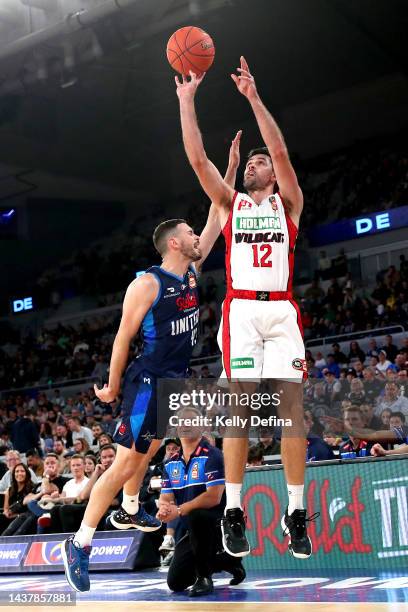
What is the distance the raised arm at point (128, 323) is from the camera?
608 centimetres

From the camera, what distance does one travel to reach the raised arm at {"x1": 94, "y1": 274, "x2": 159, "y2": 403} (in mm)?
6078

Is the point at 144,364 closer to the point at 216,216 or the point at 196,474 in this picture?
the point at 216,216

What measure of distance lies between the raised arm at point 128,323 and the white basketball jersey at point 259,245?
2.15 feet

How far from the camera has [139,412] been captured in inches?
242

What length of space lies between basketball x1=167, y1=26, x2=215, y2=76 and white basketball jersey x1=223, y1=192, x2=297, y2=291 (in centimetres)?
108

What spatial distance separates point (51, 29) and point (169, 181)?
47.9ft

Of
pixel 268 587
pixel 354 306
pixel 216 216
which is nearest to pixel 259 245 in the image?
pixel 216 216

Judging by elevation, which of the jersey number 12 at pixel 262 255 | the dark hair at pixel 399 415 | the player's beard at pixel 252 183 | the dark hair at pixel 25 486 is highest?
the player's beard at pixel 252 183

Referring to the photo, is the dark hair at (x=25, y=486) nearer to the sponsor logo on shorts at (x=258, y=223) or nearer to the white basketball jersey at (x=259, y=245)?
the white basketball jersey at (x=259, y=245)

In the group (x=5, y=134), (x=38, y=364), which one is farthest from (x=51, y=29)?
(x=38, y=364)

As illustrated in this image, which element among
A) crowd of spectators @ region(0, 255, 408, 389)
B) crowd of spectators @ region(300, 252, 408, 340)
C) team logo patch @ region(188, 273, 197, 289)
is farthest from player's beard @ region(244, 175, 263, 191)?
crowd of spectators @ region(300, 252, 408, 340)

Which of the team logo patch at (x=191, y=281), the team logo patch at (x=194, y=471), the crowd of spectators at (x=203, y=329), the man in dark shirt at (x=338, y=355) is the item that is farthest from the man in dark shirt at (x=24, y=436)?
the team logo patch at (x=191, y=281)

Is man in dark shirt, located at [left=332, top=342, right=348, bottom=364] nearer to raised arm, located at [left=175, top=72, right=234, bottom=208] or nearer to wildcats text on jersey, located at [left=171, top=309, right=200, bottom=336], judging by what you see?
wildcats text on jersey, located at [left=171, top=309, right=200, bottom=336]

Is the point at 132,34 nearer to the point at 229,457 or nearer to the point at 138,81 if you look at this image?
the point at 138,81
